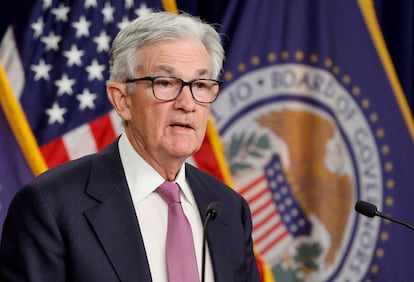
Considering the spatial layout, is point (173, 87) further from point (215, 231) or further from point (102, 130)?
point (102, 130)

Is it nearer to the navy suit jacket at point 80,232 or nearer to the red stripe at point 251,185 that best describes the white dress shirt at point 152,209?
the navy suit jacket at point 80,232

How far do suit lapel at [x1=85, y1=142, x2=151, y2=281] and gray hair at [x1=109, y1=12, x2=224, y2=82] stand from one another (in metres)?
0.23

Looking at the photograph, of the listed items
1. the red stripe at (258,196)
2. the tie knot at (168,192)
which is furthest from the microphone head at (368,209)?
the red stripe at (258,196)

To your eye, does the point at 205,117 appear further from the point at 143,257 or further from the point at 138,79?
the point at 143,257

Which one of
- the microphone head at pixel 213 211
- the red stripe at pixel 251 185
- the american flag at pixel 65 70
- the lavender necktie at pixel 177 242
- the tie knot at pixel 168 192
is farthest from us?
the red stripe at pixel 251 185

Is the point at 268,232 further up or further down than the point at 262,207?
further down

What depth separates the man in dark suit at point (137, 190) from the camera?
1654mm

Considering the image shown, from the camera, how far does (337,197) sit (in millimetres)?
3555

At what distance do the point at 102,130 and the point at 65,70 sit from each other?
280 mm

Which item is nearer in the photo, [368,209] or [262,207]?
[368,209]

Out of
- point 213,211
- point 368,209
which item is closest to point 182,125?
point 213,211

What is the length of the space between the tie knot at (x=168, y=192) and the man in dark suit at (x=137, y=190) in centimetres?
1

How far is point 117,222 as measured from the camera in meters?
1.74

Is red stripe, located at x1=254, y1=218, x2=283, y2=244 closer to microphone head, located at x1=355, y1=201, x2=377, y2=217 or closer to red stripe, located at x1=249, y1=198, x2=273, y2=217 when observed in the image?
red stripe, located at x1=249, y1=198, x2=273, y2=217
